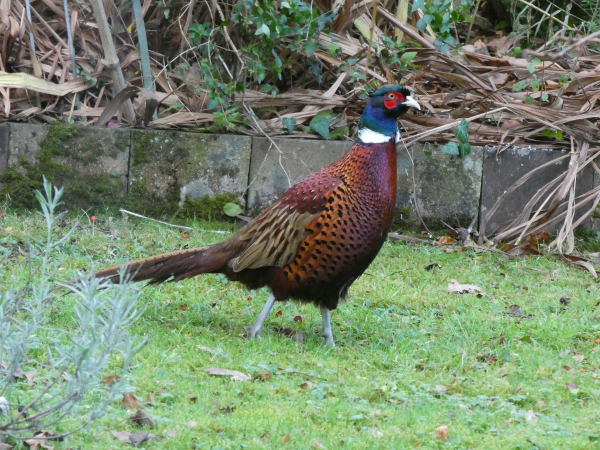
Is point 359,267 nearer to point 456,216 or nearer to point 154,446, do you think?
point 154,446

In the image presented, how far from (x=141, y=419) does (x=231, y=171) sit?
374 cm

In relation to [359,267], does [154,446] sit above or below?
below

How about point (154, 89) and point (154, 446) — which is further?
point (154, 89)

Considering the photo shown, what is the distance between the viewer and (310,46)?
643 centimetres

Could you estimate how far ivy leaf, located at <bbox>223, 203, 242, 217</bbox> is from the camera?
6.44m

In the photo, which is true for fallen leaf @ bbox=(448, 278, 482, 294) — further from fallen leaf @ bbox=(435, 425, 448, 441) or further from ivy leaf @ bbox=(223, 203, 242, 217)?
fallen leaf @ bbox=(435, 425, 448, 441)

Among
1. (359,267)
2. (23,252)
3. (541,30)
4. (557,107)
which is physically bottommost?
(23,252)

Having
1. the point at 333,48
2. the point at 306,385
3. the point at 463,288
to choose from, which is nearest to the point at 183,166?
the point at 333,48

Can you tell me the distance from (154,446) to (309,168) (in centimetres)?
398

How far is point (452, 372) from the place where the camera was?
3787 mm

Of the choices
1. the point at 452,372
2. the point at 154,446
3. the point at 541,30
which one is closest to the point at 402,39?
the point at 541,30

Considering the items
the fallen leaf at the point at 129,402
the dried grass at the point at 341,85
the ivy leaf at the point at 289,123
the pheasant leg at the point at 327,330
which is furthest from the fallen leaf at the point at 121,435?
the ivy leaf at the point at 289,123

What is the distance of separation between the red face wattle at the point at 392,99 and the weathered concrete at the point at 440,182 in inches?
83.1

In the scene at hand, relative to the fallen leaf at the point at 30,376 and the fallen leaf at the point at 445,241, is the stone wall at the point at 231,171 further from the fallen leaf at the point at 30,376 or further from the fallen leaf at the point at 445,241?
the fallen leaf at the point at 30,376
